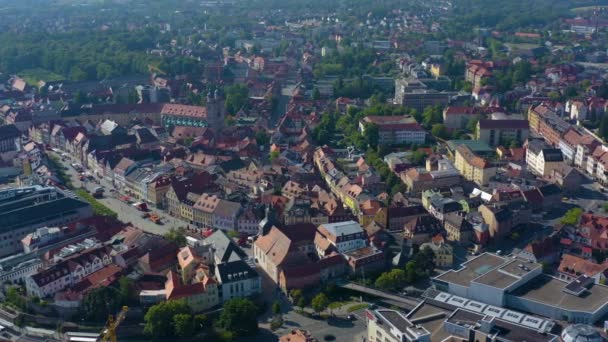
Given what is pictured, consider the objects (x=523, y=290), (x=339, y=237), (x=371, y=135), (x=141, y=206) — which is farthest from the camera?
(x=371, y=135)

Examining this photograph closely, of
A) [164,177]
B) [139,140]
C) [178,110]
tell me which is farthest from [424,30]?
[164,177]

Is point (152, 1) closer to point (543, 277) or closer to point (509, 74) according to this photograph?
point (509, 74)

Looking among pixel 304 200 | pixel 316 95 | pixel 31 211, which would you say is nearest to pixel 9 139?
pixel 31 211

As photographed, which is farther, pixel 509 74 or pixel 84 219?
pixel 509 74

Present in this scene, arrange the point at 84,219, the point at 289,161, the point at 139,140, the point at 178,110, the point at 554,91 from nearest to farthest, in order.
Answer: the point at 84,219, the point at 289,161, the point at 139,140, the point at 178,110, the point at 554,91

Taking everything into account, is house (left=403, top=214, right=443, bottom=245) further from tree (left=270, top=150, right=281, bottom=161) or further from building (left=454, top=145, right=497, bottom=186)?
tree (left=270, top=150, right=281, bottom=161)

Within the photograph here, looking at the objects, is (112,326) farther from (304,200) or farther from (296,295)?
(304,200)

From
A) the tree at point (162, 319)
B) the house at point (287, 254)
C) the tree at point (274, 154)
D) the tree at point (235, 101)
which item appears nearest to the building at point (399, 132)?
the tree at point (274, 154)

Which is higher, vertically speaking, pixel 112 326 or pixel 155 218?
pixel 112 326
